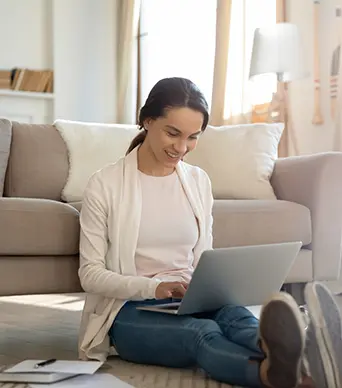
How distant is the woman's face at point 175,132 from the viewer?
1499 mm

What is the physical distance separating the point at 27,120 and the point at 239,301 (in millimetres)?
3303

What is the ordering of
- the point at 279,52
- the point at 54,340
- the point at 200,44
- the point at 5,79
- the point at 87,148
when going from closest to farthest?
the point at 54,340
the point at 87,148
the point at 279,52
the point at 200,44
the point at 5,79

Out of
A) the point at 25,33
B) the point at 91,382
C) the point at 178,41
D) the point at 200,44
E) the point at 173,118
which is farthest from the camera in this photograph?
the point at 25,33

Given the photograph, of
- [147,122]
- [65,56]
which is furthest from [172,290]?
[65,56]

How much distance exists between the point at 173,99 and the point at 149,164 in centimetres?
19

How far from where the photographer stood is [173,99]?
4.95 feet

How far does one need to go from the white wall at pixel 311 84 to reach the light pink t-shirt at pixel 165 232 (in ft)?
6.07

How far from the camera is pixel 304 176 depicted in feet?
7.54

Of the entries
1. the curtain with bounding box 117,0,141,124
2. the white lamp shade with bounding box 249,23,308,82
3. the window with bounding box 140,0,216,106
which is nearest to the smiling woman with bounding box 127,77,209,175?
the white lamp shade with bounding box 249,23,308,82

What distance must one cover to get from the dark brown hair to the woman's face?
14 millimetres

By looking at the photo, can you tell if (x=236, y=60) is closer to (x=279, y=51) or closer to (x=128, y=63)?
(x=279, y=51)

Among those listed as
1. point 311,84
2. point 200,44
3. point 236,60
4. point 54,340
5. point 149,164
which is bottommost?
point 54,340

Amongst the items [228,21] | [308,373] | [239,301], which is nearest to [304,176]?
[239,301]

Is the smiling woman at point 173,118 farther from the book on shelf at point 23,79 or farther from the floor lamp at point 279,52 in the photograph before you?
the book on shelf at point 23,79
